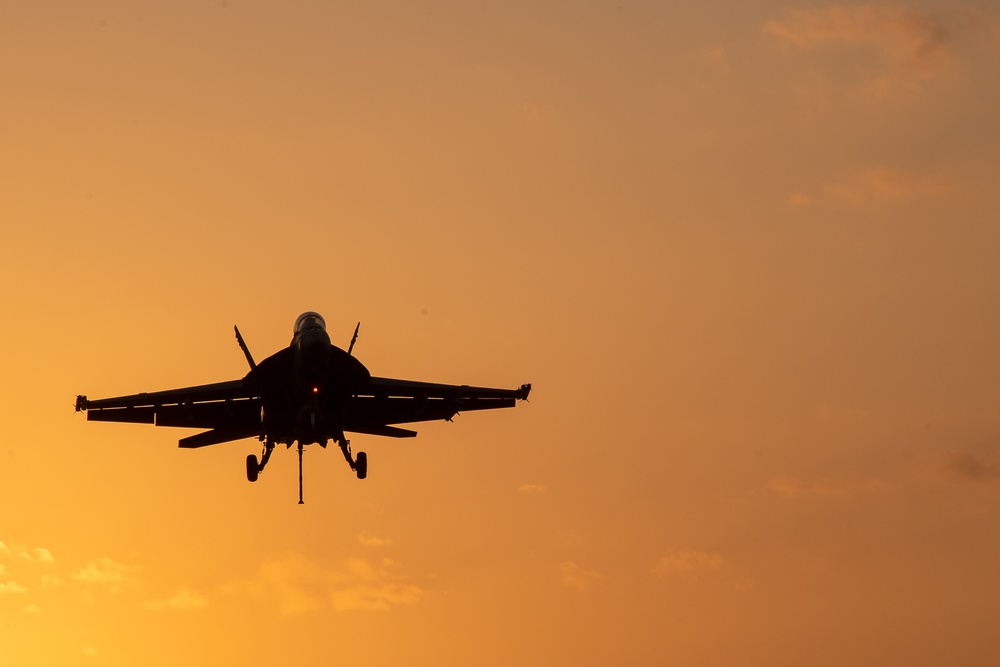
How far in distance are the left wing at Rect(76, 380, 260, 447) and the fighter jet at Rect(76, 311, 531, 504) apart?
4 centimetres

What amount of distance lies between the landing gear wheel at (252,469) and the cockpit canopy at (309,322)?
25.9 feet

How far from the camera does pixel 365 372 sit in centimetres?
7100

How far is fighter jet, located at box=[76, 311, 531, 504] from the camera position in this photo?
70.2 m

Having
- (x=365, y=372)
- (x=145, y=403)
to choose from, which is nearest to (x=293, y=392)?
(x=365, y=372)

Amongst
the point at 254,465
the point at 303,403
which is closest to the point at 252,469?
the point at 254,465

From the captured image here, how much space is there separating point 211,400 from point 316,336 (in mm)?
9794

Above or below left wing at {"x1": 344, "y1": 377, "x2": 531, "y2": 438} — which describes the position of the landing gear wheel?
below

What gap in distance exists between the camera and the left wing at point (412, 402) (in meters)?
76.6

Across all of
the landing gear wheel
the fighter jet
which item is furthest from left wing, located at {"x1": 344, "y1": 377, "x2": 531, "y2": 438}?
the landing gear wheel

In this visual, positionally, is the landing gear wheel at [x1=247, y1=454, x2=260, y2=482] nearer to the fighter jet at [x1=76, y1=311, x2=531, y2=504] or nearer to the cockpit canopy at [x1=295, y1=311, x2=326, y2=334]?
the fighter jet at [x1=76, y1=311, x2=531, y2=504]

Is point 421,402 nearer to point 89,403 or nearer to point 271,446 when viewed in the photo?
point 271,446

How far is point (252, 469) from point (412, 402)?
696cm

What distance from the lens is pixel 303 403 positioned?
7106cm

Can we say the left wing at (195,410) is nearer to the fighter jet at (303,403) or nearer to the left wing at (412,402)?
the fighter jet at (303,403)
